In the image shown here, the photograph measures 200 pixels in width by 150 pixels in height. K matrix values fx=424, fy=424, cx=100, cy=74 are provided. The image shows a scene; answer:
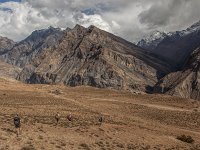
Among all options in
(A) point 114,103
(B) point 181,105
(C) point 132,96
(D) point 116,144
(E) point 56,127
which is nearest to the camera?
(D) point 116,144

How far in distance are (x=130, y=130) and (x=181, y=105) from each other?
172 ft

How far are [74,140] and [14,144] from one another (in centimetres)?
640

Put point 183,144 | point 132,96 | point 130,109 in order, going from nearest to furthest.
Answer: point 183,144 < point 130,109 < point 132,96

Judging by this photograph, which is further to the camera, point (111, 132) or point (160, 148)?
point (111, 132)

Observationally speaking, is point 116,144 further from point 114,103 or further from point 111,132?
point 114,103

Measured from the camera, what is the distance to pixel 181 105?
96.6 metres

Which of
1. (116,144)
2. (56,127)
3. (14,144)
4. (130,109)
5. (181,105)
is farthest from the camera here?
(181,105)

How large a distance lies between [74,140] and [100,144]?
229 centimetres

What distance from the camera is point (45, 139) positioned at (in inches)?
1374

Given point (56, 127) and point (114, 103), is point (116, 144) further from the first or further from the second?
point (114, 103)

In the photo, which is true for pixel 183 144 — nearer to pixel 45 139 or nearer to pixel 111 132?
pixel 111 132

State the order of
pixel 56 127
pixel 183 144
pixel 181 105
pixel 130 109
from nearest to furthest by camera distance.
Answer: pixel 56 127, pixel 183 144, pixel 130 109, pixel 181 105

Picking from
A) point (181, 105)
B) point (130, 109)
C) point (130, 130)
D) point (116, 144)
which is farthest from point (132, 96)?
point (116, 144)

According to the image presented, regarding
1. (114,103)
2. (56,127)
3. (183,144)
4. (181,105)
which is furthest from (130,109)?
(56,127)
